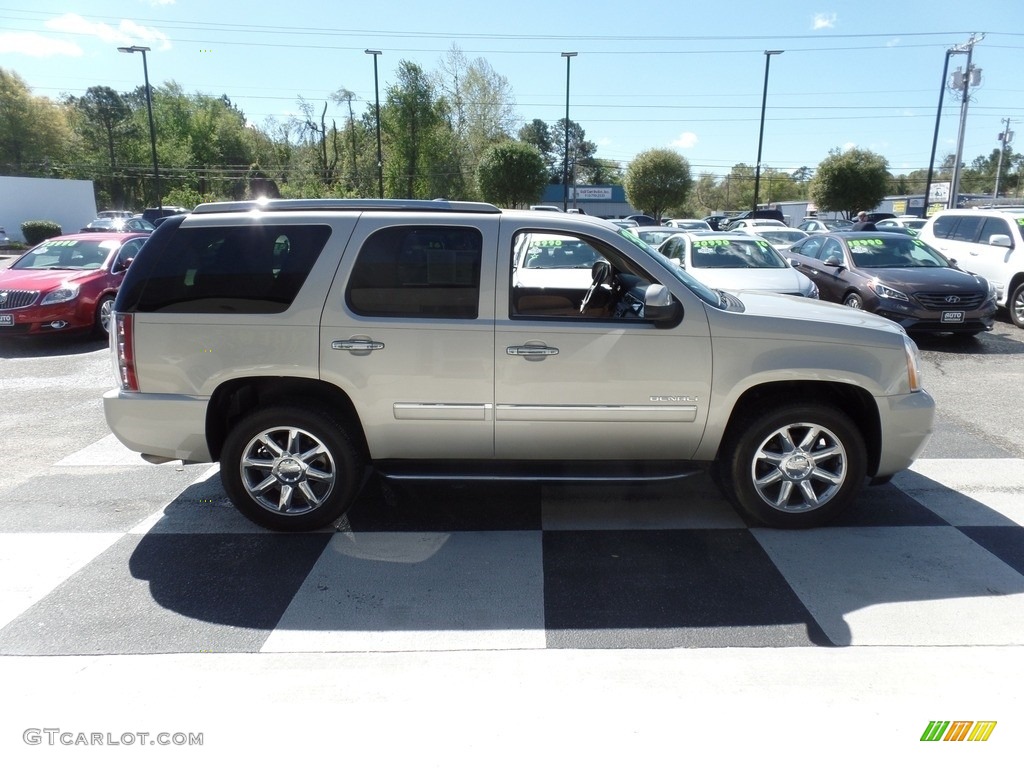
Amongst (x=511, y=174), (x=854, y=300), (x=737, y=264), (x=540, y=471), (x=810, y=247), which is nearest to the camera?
(x=540, y=471)

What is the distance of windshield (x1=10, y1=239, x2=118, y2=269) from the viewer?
11500 mm

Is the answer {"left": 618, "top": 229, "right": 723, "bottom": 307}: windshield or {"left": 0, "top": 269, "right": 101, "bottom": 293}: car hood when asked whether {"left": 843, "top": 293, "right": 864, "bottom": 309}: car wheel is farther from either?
{"left": 0, "top": 269, "right": 101, "bottom": 293}: car hood

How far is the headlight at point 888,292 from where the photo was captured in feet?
33.3

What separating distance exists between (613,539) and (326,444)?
1773 mm

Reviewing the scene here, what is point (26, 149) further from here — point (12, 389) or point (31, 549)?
point (31, 549)

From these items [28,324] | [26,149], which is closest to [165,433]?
[28,324]

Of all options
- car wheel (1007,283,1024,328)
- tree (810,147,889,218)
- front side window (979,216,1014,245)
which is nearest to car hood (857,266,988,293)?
car wheel (1007,283,1024,328)

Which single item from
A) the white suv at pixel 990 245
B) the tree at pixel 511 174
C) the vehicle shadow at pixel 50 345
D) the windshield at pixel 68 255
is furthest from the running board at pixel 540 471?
the tree at pixel 511 174

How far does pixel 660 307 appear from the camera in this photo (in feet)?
13.3

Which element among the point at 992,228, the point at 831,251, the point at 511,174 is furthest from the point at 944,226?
the point at 511,174

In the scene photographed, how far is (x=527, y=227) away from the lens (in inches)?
166

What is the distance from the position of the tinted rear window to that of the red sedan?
6580mm

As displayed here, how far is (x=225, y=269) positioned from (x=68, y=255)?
9.32 meters

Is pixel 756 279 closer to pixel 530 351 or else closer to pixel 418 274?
pixel 530 351
